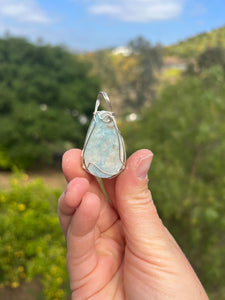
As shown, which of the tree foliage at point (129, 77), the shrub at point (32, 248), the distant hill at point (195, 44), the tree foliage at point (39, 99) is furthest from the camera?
the tree foliage at point (129, 77)

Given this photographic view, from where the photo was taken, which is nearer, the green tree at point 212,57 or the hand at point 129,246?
the hand at point 129,246

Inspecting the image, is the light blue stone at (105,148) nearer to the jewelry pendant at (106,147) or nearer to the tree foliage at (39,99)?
the jewelry pendant at (106,147)

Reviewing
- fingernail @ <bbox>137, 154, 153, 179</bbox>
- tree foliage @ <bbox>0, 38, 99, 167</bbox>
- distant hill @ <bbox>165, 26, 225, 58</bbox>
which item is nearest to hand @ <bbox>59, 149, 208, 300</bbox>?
fingernail @ <bbox>137, 154, 153, 179</bbox>

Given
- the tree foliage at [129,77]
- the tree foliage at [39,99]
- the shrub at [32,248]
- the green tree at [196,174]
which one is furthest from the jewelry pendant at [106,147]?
the tree foliage at [129,77]

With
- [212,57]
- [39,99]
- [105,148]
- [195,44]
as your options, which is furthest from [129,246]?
[195,44]

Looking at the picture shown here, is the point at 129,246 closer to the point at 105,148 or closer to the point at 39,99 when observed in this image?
the point at 105,148

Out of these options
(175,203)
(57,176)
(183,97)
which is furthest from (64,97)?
(175,203)
